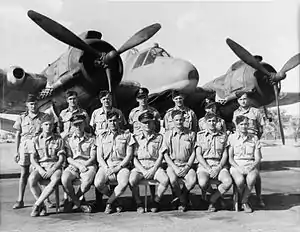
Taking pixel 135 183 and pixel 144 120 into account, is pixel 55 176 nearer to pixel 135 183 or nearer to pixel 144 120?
pixel 135 183

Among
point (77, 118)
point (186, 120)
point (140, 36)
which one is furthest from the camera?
point (140, 36)

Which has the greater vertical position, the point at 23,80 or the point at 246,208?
the point at 23,80

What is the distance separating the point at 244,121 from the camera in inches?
248

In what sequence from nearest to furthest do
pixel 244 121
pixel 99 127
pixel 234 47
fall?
1. pixel 244 121
2. pixel 99 127
3. pixel 234 47

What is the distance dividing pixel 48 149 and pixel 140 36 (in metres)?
4.77

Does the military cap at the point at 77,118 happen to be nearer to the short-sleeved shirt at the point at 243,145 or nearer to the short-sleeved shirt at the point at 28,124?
the short-sleeved shirt at the point at 28,124

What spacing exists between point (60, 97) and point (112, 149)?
3.97 m

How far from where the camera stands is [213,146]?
625 centimetres

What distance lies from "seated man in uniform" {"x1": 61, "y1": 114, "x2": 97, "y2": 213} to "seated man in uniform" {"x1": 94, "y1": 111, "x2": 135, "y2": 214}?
126 mm

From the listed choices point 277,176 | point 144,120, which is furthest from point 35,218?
point 277,176

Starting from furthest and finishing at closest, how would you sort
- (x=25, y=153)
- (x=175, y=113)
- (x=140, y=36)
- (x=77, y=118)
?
(x=140, y=36), (x=175, y=113), (x=25, y=153), (x=77, y=118)

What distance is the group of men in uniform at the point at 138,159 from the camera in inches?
234

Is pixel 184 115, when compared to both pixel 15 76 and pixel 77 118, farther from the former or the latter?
pixel 15 76

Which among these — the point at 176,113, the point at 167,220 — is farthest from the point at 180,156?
the point at 167,220
